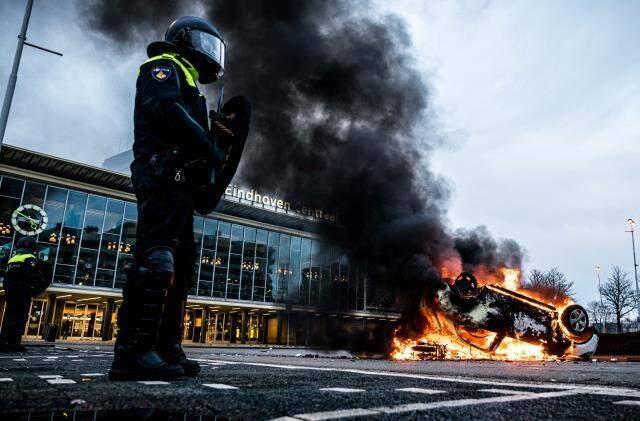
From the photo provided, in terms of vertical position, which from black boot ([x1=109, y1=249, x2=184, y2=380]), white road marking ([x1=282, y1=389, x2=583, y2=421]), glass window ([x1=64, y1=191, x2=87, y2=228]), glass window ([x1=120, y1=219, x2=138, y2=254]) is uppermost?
glass window ([x1=64, y1=191, x2=87, y2=228])

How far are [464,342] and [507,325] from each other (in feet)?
5.78

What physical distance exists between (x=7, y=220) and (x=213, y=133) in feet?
91.3

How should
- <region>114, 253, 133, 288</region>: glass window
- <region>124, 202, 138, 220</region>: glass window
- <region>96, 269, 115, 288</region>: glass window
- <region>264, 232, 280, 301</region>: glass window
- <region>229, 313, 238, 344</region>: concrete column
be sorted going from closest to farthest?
<region>96, 269, 115, 288</region>: glass window → <region>114, 253, 133, 288</region>: glass window → <region>124, 202, 138, 220</region>: glass window → <region>229, 313, 238, 344</region>: concrete column → <region>264, 232, 280, 301</region>: glass window

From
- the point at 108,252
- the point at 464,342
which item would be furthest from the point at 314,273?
the point at 464,342

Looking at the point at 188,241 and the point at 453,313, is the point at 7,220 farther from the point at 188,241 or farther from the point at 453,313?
the point at 188,241

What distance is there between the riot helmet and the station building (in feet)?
59.1

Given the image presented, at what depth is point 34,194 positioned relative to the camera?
26.7 metres

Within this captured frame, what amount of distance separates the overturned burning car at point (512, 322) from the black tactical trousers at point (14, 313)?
43.0ft

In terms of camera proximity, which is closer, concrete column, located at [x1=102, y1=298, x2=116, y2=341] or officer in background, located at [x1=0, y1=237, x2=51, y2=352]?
officer in background, located at [x1=0, y1=237, x2=51, y2=352]

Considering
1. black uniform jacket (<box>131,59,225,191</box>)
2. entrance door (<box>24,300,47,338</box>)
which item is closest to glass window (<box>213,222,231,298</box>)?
entrance door (<box>24,300,47,338</box>)

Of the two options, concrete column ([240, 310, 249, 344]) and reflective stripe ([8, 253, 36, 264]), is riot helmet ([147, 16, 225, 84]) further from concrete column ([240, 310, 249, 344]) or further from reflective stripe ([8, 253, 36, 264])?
concrete column ([240, 310, 249, 344])

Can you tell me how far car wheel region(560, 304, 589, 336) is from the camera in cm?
1459

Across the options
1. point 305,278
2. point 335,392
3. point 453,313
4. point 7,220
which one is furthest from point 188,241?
point 305,278

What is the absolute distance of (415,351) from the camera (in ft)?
56.9
